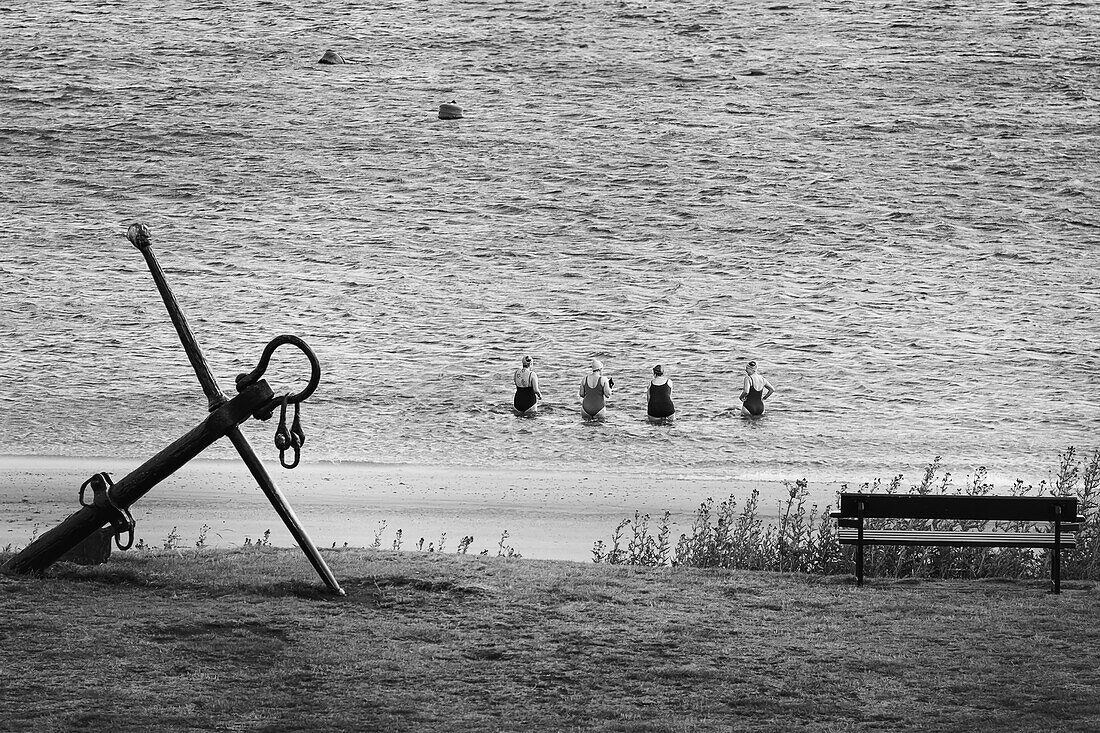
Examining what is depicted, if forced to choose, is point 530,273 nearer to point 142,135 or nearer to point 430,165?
point 430,165

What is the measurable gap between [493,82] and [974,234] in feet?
42.2

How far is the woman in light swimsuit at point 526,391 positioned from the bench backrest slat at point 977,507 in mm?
11030

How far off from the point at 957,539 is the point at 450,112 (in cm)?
2536

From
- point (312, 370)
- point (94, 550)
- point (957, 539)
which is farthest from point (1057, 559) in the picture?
point (94, 550)

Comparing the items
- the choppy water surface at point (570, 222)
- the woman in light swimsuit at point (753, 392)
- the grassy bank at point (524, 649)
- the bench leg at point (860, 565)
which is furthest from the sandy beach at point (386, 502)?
the woman in light swimsuit at point (753, 392)

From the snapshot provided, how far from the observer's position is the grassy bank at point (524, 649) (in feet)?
21.0

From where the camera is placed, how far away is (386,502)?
1343cm

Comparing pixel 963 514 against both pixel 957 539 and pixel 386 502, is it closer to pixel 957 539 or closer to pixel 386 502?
pixel 957 539

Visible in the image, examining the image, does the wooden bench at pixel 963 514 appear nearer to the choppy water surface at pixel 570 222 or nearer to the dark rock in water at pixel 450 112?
the choppy water surface at pixel 570 222

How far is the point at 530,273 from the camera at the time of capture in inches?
1040

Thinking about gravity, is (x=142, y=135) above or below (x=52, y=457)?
above

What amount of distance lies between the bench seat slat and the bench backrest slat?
0.52 feet

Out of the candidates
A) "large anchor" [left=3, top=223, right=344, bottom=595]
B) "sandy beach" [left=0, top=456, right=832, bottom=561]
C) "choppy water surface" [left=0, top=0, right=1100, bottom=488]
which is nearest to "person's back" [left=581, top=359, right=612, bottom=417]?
"choppy water surface" [left=0, top=0, right=1100, bottom=488]

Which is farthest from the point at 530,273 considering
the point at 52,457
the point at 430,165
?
the point at 52,457
